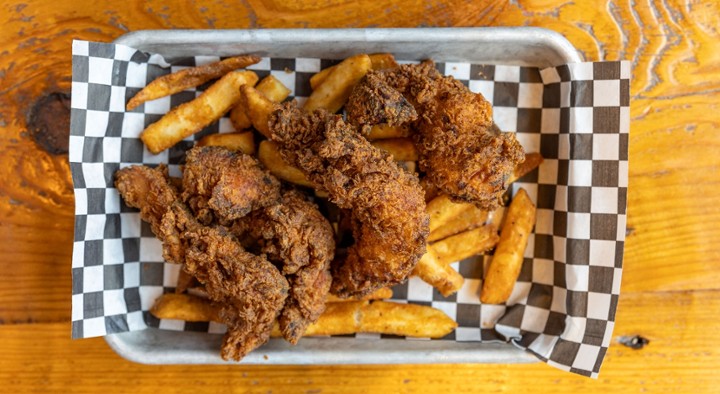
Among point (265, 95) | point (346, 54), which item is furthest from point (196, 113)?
point (346, 54)

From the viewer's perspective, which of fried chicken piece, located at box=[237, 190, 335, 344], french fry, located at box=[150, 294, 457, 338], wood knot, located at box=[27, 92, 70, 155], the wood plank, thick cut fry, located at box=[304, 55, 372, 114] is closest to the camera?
fried chicken piece, located at box=[237, 190, 335, 344]

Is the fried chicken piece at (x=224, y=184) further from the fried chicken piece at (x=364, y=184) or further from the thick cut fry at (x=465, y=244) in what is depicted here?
the thick cut fry at (x=465, y=244)

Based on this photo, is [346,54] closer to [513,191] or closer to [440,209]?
[440,209]

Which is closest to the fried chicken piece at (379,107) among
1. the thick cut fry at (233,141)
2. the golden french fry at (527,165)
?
the thick cut fry at (233,141)

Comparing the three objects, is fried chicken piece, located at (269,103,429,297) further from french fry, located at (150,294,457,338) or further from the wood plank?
the wood plank

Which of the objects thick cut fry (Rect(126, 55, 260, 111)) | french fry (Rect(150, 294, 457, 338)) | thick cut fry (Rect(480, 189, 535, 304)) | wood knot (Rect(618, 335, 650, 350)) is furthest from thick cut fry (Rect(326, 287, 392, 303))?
wood knot (Rect(618, 335, 650, 350))

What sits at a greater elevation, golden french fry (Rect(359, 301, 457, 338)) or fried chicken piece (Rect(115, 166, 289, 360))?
fried chicken piece (Rect(115, 166, 289, 360))
